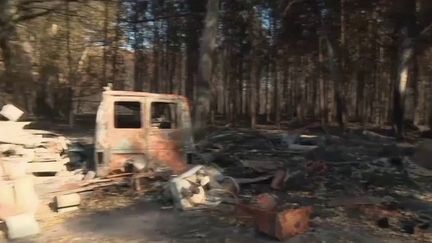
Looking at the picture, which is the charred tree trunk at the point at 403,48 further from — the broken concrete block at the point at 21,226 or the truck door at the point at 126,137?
the broken concrete block at the point at 21,226

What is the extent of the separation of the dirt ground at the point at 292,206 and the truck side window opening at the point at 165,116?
1507mm

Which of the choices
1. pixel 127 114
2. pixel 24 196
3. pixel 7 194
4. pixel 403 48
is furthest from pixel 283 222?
pixel 403 48

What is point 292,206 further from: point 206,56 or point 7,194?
point 206,56

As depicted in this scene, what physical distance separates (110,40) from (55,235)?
25740 millimetres

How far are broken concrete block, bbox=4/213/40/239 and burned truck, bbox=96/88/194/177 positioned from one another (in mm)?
2493

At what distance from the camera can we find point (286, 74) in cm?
3612

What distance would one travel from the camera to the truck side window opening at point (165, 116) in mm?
11509

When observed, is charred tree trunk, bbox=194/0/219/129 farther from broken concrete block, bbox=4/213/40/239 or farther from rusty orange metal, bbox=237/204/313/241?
rusty orange metal, bbox=237/204/313/241

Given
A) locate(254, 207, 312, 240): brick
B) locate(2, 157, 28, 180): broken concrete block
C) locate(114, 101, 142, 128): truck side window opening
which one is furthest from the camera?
locate(114, 101, 142, 128): truck side window opening

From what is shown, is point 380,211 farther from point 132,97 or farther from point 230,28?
point 230,28

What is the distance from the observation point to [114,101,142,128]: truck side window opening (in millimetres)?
11164

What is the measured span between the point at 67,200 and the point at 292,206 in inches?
138

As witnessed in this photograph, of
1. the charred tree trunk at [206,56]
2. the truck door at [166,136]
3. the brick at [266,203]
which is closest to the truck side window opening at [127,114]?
the truck door at [166,136]

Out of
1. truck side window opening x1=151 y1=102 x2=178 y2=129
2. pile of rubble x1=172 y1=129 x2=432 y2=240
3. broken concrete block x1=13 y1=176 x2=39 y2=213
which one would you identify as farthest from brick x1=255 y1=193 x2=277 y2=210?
truck side window opening x1=151 y1=102 x2=178 y2=129
